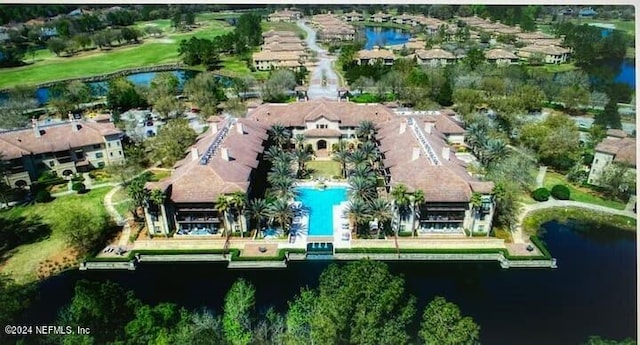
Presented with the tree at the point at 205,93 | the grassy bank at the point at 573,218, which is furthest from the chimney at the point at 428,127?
the tree at the point at 205,93

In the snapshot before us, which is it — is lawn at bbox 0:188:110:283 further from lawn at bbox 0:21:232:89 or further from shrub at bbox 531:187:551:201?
lawn at bbox 0:21:232:89

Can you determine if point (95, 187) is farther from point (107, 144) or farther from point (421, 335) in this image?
point (421, 335)

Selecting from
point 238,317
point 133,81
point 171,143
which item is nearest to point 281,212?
point 238,317

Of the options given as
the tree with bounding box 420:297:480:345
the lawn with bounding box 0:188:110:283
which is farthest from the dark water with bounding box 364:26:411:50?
the tree with bounding box 420:297:480:345

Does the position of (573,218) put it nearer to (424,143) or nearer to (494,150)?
(494,150)

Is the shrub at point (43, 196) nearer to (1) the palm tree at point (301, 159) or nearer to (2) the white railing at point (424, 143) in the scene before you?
(1) the palm tree at point (301, 159)

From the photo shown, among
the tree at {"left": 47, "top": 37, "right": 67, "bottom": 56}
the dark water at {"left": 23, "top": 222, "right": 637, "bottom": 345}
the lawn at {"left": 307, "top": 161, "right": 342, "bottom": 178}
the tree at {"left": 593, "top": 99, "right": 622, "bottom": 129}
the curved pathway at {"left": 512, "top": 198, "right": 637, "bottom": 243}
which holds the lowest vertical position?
the dark water at {"left": 23, "top": 222, "right": 637, "bottom": 345}

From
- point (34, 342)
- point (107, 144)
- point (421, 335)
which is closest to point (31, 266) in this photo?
point (34, 342)
